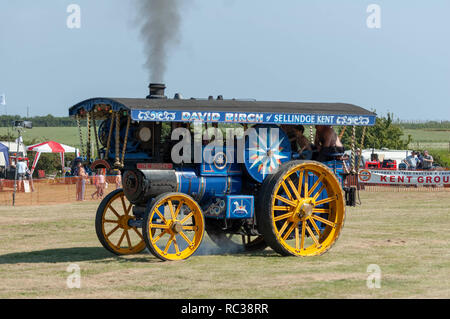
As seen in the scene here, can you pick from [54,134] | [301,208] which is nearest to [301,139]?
[301,208]

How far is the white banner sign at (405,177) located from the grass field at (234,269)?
1388 cm

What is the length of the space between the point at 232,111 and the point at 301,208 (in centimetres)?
186

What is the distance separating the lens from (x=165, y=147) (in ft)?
39.2

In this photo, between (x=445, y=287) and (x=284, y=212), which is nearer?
(x=445, y=287)

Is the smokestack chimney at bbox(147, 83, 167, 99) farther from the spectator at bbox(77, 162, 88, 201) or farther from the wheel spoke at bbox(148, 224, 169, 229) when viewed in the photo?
the spectator at bbox(77, 162, 88, 201)

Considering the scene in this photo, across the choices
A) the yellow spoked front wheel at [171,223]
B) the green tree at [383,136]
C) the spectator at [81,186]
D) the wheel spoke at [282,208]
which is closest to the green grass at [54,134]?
the green tree at [383,136]

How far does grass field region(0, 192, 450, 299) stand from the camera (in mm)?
9258

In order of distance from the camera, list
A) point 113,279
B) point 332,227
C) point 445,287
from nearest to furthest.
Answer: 1. point 445,287
2. point 113,279
3. point 332,227

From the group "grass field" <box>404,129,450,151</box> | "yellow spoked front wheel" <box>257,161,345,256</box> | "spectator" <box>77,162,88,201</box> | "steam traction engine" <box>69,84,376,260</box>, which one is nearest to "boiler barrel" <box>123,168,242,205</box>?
"steam traction engine" <box>69,84,376,260</box>

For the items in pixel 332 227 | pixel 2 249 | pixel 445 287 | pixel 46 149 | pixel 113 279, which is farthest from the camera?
pixel 46 149

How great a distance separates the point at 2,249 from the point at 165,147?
377 centimetres

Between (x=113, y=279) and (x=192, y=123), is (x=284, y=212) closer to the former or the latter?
(x=192, y=123)

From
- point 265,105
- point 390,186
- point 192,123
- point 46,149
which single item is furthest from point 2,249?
point 46,149

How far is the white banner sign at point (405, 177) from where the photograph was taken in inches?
1200
